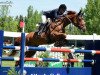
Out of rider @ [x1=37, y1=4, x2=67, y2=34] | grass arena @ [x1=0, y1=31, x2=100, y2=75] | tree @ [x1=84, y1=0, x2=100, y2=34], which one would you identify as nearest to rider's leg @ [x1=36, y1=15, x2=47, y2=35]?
rider @ [x1=37, y1=4, x2=67, y2=34]

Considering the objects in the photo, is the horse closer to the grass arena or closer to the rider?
the rider

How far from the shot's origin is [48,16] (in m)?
10.3

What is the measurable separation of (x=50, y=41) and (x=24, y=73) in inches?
204

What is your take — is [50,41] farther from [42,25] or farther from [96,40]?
[96,40]

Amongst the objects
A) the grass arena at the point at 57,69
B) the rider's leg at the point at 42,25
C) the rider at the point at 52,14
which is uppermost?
the rider at the point at 52,14

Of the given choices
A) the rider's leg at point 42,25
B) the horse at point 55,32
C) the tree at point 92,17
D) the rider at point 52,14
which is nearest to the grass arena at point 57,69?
the horse at point 55,32

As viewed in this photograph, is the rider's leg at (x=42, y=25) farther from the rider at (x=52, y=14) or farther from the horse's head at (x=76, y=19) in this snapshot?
the horse's head at (x=76, y=19)

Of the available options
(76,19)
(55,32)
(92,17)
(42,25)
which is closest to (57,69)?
(55,32)

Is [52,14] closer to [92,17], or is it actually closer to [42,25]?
[42,25]

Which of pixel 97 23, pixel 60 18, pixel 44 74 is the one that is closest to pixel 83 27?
pixel 60 18

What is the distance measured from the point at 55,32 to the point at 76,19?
0.79 metres

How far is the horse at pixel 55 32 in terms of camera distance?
9.80 m

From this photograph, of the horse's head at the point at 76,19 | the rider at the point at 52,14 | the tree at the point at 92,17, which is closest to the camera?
the rider at the point at 52,14

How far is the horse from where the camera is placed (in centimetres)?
980
